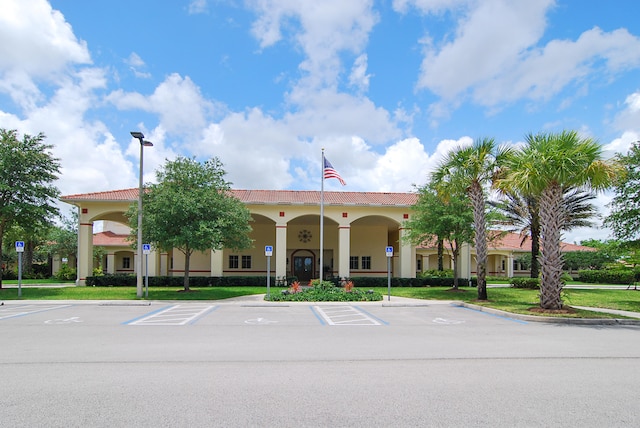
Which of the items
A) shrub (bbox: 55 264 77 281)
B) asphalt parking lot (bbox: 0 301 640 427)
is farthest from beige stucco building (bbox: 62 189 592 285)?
asphalt parking lot (bbox: 0 301 640 427)

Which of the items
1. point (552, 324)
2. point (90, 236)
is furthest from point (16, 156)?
Answer: point (552, 324)

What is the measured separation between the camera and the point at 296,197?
31734 millimetres

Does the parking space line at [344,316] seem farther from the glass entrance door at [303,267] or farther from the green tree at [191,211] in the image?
the glass entrance door at [303,267]

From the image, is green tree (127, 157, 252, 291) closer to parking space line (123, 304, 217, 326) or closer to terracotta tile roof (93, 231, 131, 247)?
parking space line (123, 304, 217, 326)

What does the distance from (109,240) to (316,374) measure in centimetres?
4372

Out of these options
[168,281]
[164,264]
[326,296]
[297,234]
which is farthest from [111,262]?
[326,296]

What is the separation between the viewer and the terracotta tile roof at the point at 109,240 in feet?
143

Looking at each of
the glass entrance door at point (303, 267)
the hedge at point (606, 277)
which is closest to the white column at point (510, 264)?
the hedge at point (606, 277)

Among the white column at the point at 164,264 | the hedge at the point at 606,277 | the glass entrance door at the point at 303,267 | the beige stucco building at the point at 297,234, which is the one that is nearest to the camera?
the beige stucco building at the point at 297,234

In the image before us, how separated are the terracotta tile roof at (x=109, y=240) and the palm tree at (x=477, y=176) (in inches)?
1290

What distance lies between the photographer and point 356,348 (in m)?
9.23

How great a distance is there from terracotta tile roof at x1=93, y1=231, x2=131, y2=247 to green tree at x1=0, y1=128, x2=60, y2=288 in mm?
17797

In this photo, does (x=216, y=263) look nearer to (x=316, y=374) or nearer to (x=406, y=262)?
(x=406, y=262)

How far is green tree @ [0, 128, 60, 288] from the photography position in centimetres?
2295
